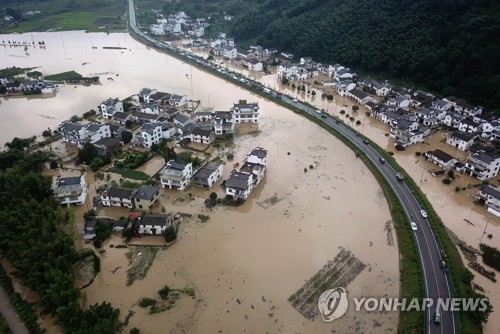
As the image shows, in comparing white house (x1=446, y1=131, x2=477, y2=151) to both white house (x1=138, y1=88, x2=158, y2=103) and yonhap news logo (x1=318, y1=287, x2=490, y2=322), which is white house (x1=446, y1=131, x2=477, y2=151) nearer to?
yonhap news logo (x1=318, y1=287, x2=490, y2=322)

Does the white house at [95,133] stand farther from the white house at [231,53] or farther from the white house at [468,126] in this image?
the white house at [468,126]

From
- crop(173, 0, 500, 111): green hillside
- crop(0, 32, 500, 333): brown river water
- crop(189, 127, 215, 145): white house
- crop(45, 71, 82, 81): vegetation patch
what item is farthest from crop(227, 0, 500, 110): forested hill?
crop(45, 71, 82, 81): vegetation patch

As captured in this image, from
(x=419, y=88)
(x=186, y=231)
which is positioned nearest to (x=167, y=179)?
(x=186, y=231)

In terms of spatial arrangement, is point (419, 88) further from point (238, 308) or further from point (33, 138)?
point (33, 138)

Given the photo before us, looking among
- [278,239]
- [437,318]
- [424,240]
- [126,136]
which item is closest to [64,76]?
[126,136]

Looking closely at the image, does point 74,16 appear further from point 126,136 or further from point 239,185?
point 239,185

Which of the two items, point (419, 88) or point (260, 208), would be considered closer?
point (260, 208)
